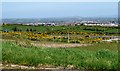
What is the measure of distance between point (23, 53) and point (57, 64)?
248cm

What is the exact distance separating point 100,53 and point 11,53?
518 centimetres

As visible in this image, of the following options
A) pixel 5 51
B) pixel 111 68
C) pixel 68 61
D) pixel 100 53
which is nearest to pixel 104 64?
pixel 111 68

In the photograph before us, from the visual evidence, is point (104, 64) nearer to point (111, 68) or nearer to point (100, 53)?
point (111, 68)

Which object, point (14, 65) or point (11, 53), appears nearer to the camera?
point (14, 65)

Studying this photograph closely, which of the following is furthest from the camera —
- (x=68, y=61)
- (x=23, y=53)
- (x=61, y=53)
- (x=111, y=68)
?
(x=61, y=53)

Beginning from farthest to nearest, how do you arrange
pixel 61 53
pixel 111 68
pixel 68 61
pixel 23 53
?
1. pixel 61 53
2. pixel 23 53
3. pixel 68 61
4. pixel 111 68

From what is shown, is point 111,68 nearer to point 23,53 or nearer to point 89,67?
point 89,67

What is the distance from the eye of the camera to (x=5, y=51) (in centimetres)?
1831

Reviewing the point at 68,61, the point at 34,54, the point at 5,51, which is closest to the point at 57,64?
the point at 68,61

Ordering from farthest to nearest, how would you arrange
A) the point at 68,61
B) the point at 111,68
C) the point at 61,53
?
1. the point at 61,53
2. the point at 68,61
3. the point at 111,68

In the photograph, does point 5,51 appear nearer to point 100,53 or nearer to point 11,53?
point 11,53

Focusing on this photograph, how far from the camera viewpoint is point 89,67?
52.1 ft

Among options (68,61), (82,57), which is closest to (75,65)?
(68,61)

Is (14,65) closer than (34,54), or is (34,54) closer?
(14,65)
